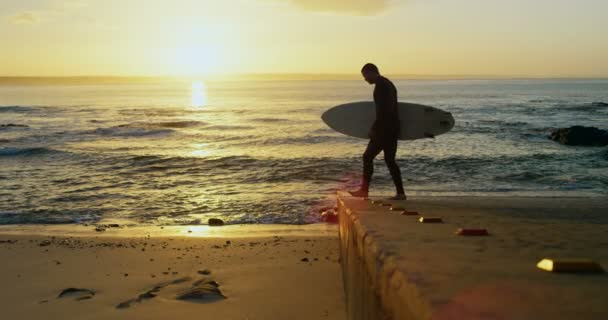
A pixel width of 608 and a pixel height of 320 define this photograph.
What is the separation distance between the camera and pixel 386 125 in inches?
313

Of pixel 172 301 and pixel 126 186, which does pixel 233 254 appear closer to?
pixel 172 301

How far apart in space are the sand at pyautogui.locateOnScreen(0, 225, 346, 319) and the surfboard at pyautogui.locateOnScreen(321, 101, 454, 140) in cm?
197

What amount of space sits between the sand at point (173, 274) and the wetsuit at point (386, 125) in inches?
53.7

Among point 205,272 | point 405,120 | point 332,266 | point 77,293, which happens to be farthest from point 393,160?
point 77,293

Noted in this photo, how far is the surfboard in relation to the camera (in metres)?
9.95

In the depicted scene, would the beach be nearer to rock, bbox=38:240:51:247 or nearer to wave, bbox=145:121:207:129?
rock, bbox=38:240:51:247

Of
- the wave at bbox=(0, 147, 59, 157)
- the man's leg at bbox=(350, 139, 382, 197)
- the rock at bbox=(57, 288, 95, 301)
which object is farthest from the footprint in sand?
the wave at bbox=(0, 147, 59, 157)

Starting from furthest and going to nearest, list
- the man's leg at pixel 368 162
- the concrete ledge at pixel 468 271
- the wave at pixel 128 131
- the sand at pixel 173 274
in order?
the wave at pixel 128 131 → the man's leg at pixel 368 162 → the sand at pixel 173 274 → the concrete ledge at pixel 468 271

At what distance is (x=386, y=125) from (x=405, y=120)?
220cm

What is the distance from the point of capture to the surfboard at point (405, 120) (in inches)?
392

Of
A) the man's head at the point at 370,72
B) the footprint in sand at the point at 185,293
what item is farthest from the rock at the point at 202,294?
the man's head at the point at 370,72

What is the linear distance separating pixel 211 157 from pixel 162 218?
9669 millimetres

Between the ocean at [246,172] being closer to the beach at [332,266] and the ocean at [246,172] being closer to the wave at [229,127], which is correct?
the beach at [332,266]

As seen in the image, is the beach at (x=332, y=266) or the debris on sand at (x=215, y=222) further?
the debris on sand at (x=215, y=222)
